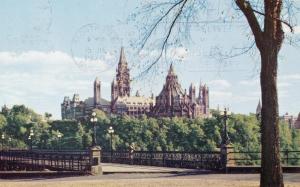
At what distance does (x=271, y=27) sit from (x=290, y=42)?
1251mm

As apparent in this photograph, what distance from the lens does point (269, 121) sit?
16.2m

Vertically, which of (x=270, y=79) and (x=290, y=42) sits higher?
(x=290, y=42)

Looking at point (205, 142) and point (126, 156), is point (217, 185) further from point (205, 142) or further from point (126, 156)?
point (205, 142)

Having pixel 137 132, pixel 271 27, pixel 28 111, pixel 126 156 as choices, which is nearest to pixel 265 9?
pixel 271 27

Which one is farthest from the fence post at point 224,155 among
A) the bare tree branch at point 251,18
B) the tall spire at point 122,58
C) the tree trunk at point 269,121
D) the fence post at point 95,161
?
the bare tree branch at point 251,18

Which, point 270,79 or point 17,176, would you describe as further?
point 17,176

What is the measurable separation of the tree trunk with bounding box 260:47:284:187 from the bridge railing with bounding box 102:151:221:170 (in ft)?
53.7

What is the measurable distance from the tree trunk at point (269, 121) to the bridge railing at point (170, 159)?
644 inches

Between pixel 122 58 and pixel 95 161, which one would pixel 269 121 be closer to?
pixel 122 58

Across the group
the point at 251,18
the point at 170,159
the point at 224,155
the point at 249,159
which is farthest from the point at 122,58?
the point at 170,159

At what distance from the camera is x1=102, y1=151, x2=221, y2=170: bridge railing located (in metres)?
34.9

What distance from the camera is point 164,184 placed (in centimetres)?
2091

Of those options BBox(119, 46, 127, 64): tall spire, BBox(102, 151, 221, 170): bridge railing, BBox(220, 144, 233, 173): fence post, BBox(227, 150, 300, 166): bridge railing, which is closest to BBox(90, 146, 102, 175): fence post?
BBox(102, 151, 221, 170): bridge railing

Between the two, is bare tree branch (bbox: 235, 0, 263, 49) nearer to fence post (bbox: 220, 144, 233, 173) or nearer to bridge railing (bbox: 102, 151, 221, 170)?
fence post (bbox: 220, 144, 233, 173)
